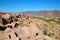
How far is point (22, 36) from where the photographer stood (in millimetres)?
13656

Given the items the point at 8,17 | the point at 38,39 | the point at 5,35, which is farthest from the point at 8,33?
the point at 8,17

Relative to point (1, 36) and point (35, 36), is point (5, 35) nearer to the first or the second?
point (1, 36)

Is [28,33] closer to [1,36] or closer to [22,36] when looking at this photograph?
[22,36]

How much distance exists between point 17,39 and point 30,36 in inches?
62.3

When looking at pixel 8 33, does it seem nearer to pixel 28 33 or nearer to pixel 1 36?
pixel 1 36

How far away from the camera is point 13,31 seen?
14789mm

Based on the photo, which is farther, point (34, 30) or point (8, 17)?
point (8, 17)

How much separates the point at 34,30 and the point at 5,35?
3.52 metres

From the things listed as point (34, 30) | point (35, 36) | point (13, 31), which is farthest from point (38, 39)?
point (13, 31)

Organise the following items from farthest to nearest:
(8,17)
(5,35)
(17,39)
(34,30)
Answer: (8,17) < (34,30) < (5,35) < (17,39)

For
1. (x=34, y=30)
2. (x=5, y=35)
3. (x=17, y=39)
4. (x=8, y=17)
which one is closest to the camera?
(x=17, y=39)

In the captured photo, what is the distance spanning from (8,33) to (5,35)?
0.40 metres

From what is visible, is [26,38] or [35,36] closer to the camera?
[26,38]

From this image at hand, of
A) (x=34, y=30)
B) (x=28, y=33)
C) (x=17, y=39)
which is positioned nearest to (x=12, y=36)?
(x=17, y=39)
